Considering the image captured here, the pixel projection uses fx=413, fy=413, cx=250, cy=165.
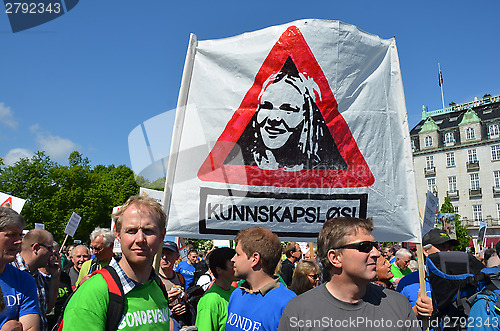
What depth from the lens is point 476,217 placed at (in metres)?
58.4

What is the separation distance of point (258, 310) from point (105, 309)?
3.98ft

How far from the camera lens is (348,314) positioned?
7.68 feet

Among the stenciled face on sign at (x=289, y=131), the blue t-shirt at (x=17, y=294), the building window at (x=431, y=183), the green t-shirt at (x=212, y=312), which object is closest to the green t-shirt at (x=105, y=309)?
the green t-shirt at (x=212, y=312)

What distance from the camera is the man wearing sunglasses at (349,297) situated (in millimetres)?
2311

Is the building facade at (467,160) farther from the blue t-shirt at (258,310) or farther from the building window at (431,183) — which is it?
the blue t-shirt at (258,310)

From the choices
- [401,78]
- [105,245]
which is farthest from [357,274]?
[105,245]

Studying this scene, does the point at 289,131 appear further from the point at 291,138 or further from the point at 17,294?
the point at 17,294

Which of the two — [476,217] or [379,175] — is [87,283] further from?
[476,217]

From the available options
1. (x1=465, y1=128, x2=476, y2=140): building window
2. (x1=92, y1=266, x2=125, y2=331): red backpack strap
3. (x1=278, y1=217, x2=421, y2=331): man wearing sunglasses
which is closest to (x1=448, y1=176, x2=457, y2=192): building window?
(x1=465, y1=128, x2=476, y2=140): building window

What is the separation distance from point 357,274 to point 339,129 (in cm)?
217

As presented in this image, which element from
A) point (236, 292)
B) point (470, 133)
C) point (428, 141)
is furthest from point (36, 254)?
point (428, 141)

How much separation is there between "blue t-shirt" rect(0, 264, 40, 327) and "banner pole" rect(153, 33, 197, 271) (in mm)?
1036

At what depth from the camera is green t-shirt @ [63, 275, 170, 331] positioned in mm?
2084

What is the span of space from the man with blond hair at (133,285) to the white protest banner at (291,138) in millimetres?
1458
